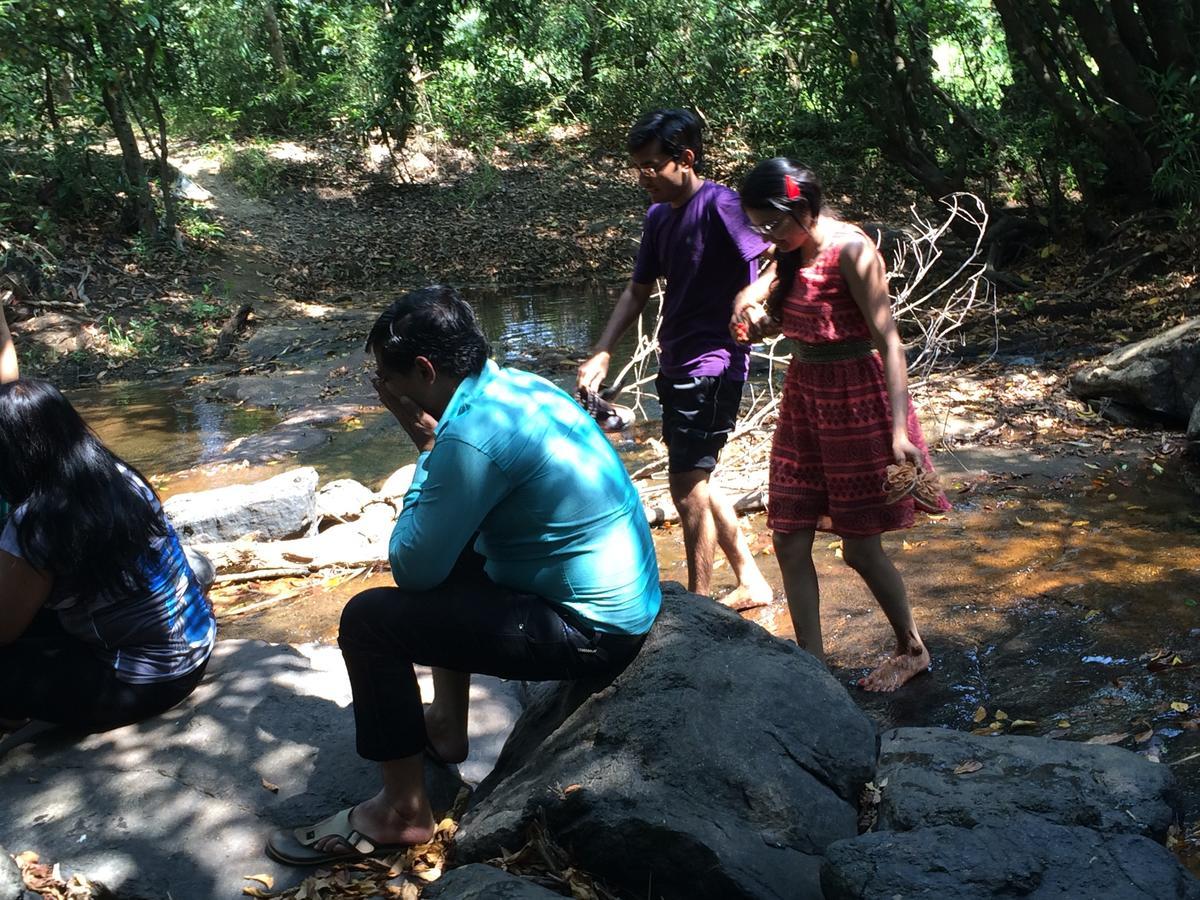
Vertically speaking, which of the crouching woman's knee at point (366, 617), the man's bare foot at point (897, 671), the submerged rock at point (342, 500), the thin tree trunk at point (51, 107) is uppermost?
the thin tree trunk at point (51, 107)

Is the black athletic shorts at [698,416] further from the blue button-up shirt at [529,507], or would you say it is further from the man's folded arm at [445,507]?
the man's folded arm at [445,507]

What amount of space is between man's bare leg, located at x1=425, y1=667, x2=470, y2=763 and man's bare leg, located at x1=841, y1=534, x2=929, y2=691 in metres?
1.26

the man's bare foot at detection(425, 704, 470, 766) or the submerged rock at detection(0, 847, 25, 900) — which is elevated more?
the submerged rock at detection(0, 847, 25, 900)

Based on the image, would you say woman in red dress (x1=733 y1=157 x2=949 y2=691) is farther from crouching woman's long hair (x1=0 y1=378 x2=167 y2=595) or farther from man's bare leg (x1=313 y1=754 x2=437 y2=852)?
crouching woman's long hair (x1=0 y1=378 x2=167 y2=595)

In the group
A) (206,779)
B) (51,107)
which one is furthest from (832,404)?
→ (51,107)

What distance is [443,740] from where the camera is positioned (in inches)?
123

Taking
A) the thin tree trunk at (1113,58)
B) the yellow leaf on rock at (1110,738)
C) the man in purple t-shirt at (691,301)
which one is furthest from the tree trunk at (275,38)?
the yellow leaf on rock at (1110,738)

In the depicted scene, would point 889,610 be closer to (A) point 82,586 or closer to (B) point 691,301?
(B) point 691,301

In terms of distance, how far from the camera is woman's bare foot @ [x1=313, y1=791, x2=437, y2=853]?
9.09ft

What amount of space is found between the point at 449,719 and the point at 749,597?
5.30 feet

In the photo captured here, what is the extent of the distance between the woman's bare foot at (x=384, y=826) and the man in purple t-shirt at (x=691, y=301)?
5.13 feet

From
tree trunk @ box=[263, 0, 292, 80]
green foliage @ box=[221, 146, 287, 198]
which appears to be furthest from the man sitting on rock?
tree trunk @ box=[263, 0, 292, 80]

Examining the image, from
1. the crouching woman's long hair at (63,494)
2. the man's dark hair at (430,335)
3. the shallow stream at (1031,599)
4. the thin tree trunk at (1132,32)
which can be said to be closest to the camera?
the man's dark hair at (430,335)

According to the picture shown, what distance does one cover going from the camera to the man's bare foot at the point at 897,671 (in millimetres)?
3535
